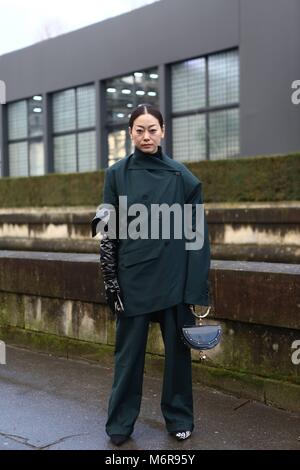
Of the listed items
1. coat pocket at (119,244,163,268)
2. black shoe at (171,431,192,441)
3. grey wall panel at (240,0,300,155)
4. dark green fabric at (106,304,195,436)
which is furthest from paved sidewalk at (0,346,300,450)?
grey wall panel at (240,0,300,155)

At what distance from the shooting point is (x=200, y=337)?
3.45 m

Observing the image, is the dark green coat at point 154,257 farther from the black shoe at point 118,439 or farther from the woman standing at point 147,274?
the black shoe at point 118,439

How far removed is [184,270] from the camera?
353 centimetres

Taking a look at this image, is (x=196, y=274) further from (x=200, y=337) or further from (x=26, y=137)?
(x=26, y=137)

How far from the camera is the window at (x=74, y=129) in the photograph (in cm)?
2056

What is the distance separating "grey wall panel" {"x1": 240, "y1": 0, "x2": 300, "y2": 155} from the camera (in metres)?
14.3

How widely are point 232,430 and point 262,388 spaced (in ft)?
1.87

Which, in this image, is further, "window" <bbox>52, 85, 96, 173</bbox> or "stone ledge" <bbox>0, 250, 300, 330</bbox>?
"window" <bbox>52, 85, 96, 173</bbox>

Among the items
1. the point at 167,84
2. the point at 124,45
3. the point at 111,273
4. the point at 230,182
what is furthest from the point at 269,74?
the point at 111,273

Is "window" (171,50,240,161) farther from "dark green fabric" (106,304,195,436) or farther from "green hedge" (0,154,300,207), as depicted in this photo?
"dark green fabric" (106,304,195,436)

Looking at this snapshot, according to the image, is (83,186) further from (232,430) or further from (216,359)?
(232,430)

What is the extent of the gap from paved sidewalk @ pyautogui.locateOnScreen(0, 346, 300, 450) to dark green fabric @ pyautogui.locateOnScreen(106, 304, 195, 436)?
5.3 inches

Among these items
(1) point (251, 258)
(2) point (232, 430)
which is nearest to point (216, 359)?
(2) point (232, 430)

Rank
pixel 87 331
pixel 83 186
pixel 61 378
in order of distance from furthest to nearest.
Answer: pixel 83 186 → pixel 87 331 → pixel 61 378
